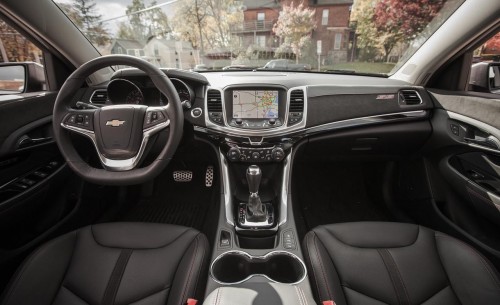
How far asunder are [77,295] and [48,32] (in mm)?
1458

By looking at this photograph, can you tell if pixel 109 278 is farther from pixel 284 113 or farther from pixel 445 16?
pixel 445 16

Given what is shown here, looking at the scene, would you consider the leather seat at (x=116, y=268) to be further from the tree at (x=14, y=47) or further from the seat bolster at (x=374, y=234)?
the tree at (x=14, y=47)

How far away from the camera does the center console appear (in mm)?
1637

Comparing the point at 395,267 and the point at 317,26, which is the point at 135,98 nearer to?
the point at 317,26

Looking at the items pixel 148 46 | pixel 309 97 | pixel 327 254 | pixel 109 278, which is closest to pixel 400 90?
pixel 309 97

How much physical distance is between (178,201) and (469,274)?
2.13 meters

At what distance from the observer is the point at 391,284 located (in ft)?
4.11

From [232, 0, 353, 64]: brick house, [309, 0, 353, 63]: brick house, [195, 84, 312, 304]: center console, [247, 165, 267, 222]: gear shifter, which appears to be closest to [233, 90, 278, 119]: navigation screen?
[195, 84, 312, 304]: center console

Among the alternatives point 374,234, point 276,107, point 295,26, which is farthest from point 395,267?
point 295,26

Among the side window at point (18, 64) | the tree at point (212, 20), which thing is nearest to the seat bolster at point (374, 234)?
the tree at point (212, 20)

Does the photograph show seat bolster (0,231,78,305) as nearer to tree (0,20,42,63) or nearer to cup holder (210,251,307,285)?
cup holder (210,251,307,285)

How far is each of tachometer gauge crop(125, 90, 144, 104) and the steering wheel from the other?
0.32m

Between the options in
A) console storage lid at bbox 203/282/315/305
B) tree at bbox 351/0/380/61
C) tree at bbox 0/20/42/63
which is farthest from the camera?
tree at bbox 351/0/380/61

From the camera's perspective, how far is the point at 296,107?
6.01ft
